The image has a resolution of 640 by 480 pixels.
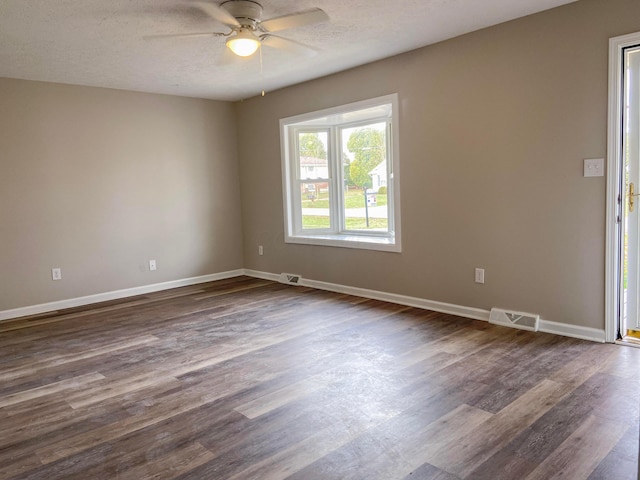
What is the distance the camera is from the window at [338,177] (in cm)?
539

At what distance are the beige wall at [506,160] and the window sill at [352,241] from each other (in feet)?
0.38

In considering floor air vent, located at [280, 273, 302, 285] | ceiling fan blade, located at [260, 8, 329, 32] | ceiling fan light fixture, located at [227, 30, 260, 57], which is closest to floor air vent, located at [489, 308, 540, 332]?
floor air vent, located at [280, 273, 302, 285]

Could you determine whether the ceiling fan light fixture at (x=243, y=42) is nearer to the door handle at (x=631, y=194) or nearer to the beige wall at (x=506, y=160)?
the beige wall at (x=506, y=160)

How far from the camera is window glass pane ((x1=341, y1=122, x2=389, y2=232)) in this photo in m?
5.45

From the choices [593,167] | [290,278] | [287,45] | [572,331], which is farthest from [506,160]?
[290,278]

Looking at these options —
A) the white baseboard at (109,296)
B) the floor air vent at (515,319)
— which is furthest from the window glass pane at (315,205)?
the floor air vent at (515,319)

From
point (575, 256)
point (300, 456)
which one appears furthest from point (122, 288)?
point (575, 256)

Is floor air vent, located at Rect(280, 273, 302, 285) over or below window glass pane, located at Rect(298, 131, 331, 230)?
below

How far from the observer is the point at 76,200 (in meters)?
5.16

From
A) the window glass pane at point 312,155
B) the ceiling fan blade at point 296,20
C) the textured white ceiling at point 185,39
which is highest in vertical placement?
the textured white ceiling at point 185,39

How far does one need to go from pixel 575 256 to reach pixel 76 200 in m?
4.87

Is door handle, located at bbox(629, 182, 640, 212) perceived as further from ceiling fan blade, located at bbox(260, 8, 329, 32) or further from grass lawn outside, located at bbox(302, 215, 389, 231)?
grass lawn outside, located at bbox(302, 215, 389, 231)

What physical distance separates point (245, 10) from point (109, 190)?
124 inches

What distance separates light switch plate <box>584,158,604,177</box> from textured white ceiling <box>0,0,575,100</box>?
1127 mm
